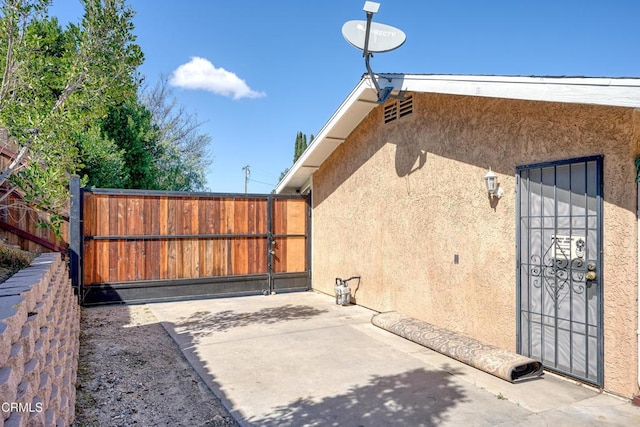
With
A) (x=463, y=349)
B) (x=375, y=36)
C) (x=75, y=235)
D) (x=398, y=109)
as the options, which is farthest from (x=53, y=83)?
(x=463, y=349)

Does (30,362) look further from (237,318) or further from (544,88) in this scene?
(237,318)

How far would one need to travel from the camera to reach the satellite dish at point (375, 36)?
6.25 metres

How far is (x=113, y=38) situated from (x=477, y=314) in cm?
662

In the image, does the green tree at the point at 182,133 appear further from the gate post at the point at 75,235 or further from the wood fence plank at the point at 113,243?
the gate post at the point at 75,235

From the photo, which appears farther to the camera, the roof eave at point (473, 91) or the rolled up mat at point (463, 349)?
the rolled up mat at point (463, 349)

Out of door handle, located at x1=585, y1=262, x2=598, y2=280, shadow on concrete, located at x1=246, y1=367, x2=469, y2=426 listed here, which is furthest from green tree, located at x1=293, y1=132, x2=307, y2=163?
door handle, located at x1=585, y1=262, x2=598, y2=280

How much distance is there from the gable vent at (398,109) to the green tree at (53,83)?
4526 mm

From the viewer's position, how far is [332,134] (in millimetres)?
9141

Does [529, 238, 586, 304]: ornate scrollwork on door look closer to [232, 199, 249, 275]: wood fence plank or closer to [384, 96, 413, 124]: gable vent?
[384, 96, 413, 124]: gable vent

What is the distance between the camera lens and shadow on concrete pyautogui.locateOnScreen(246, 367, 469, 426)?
12.3 ft

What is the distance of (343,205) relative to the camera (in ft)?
31.4

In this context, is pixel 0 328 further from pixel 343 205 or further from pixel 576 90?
pixel 343 205

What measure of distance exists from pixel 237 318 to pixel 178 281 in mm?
2542

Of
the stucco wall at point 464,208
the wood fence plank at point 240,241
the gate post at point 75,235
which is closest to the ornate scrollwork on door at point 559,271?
the stucco wall at point 464,208
